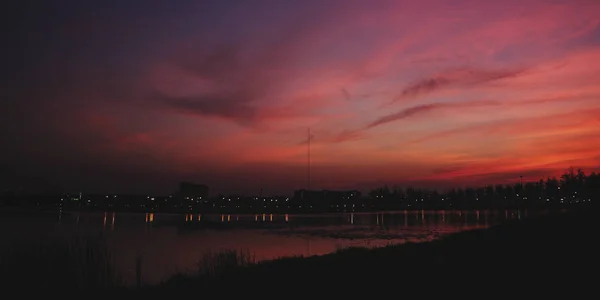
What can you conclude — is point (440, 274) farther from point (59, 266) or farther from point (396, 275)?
point (59, 266)

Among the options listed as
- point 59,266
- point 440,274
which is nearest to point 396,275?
point 440,274

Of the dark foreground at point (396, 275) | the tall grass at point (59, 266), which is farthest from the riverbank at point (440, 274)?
the tall grass at point (59, 266)

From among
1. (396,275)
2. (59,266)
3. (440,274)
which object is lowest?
(59,266)

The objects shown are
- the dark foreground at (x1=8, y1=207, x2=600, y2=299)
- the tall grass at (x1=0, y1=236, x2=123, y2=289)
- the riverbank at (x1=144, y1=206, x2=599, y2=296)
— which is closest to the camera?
the dark foreground at (x1=8, y1=207, x2=600, y2=299)

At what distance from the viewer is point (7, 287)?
21734 mm

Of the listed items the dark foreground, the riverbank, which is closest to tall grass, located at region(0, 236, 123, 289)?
the dark foreground

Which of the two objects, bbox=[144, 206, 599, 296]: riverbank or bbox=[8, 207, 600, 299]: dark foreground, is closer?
bbox=[8, 207, 600, 299]: dark foreground

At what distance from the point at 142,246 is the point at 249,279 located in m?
34.3

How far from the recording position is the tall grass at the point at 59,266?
23.6 meters

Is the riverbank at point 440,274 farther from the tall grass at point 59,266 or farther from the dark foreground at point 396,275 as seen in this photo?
the tall grass at point 59,266

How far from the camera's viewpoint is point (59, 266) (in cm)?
2542

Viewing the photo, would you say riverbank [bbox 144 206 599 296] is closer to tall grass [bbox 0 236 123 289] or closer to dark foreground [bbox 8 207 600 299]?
dark foreground [bbox 8 207 600 299]

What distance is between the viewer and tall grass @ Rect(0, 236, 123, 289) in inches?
930

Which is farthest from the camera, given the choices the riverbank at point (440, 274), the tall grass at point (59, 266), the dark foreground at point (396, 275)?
the tall grass at point (59, 266)
